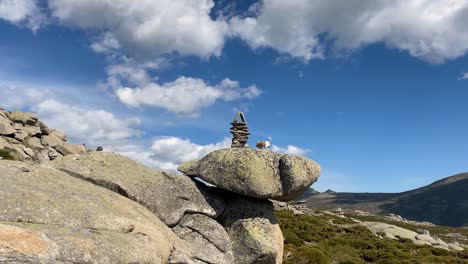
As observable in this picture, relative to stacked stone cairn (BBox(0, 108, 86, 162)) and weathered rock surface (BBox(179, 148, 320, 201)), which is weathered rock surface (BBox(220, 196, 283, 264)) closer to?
weathered rock surface (BBox(179, 148, 320, 201))

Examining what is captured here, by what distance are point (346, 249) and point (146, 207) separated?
29.5 m

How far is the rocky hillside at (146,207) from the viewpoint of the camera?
11.7 meters

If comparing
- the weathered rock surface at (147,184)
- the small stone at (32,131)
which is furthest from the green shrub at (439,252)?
the small stone at (32,131)

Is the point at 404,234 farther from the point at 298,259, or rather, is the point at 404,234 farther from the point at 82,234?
the point at 82,234

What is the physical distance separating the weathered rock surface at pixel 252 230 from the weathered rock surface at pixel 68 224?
456 centimetres

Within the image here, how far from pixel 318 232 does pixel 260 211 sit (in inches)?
1189

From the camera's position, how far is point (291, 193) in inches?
882

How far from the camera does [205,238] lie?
812 inches

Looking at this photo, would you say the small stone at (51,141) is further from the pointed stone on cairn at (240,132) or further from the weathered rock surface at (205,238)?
the weathered rock surface at (205,238)

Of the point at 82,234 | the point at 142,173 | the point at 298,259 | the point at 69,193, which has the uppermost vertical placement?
the point at 142,173

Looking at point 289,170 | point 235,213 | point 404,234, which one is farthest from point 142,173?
point 404,234

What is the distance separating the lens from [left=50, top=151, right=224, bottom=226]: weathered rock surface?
1939 centimetres

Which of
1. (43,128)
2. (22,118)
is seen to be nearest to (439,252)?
(43,128)

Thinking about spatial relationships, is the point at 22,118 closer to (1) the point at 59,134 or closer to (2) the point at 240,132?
(1) the point at 59,134
